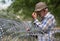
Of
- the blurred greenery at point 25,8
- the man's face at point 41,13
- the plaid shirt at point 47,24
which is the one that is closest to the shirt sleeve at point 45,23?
the plaid shirt at point 47,24

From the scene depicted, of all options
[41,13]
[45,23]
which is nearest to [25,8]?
[41,13]

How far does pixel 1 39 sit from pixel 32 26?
2.03 feet

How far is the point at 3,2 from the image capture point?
40.4ft

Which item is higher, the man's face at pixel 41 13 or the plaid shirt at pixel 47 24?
the man's face at pixel 41 13

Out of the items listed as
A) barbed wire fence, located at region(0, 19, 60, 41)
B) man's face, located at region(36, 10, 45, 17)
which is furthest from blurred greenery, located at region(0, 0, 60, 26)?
man's face, located at region(36, 10, 45, 17)

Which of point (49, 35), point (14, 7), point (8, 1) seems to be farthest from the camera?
point (8, 1)

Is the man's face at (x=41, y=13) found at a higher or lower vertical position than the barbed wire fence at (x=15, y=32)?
higher

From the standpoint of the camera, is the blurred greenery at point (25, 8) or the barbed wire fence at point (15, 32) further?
the blurred greenery at point (25, 8)

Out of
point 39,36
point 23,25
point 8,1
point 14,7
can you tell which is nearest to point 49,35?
point 39,36

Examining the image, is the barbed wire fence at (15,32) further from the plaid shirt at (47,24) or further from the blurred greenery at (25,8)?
the blurred greenery at (25,8)

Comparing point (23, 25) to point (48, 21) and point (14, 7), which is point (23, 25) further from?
point (14, 7)

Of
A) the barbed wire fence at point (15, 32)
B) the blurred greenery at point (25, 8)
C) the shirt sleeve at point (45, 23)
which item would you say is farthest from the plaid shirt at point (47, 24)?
A: the blurred greenery at point (25, 8)

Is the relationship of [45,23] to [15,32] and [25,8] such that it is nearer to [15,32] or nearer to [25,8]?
[15,32]

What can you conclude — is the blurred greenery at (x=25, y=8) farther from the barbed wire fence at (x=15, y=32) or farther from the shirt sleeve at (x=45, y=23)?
the shirt sleeve at (x=45, y=23)
